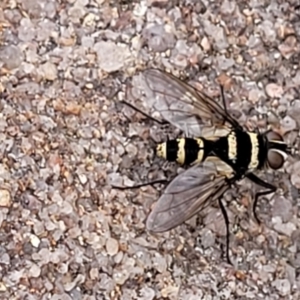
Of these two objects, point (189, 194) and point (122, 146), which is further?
point (122, 146)

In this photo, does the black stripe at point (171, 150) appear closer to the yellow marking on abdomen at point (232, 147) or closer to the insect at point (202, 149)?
the insect at point (202, 149)

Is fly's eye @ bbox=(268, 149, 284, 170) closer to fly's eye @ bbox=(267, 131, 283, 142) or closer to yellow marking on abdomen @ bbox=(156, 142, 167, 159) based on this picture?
fly's eye @ bbox=(267, 131, 283, 142)

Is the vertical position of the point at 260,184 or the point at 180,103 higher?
the point at 180,103

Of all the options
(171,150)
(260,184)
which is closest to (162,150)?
(171,150)

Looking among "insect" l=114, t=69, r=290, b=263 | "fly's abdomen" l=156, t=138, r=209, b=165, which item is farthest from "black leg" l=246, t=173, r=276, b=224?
"fly's abdomen" l=156, t=138, r=209, b=165

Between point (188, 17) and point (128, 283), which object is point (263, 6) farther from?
point (128, 283)

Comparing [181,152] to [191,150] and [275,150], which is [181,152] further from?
[275,150]
